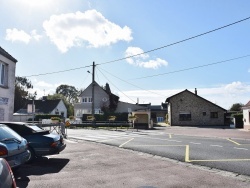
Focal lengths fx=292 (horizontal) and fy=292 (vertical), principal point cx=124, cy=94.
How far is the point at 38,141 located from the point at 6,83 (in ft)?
30.5

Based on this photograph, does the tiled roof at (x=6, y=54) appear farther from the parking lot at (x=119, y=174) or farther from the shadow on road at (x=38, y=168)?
the parking lot at (x=119, y=174)

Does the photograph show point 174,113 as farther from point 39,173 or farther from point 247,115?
point 39,173

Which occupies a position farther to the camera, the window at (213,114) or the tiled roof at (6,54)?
the window at (213,114)

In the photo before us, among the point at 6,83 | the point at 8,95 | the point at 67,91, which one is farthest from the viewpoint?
the point at 67,91

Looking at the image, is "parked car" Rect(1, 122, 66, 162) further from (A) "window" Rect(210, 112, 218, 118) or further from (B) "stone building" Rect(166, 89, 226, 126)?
(A) "window" Rect(210, 112, 218, 118)

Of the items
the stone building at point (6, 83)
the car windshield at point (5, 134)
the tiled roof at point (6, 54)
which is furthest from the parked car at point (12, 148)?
the tiled roof at point (6, 54)

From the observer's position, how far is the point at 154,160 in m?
11.2

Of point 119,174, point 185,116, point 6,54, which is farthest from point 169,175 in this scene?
point 185,116

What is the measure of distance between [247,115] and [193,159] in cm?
2581

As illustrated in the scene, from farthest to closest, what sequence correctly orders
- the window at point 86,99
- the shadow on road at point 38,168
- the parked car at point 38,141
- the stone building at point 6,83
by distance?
the window at point 86,99
the stone building at point 6,83
the parked car at point 38,141
the shadow on road at point 38,168

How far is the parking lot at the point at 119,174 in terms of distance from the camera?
7355 mm

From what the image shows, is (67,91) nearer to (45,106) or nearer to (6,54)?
(45,106)

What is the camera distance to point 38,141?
10.2 m

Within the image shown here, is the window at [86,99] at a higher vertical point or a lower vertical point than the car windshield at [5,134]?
higher
